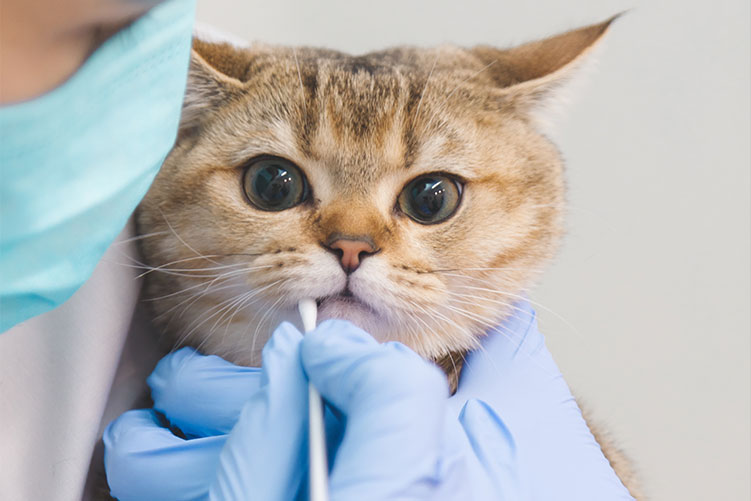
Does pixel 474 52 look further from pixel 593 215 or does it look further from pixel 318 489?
pixel 318 489

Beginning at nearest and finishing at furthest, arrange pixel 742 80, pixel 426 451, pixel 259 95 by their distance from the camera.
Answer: pixel 426 451, pixel 259 95, pixel 742 80

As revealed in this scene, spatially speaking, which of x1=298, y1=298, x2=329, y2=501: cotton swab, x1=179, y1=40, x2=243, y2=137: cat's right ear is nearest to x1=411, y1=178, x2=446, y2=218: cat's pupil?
x1=298, y1=298, x2=329, y2=501: cotton swab

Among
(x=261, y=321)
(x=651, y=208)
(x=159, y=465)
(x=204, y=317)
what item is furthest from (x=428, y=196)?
(x=651, y=208)

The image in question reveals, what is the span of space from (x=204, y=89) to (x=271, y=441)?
0.63 meters

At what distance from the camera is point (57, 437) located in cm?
96

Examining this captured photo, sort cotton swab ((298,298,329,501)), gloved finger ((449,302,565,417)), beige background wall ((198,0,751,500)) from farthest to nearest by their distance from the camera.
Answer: beige background wall ((198,0,751,500)), gloved finger ((449,302,565,417)), cotton swab ((298,298,329,501))

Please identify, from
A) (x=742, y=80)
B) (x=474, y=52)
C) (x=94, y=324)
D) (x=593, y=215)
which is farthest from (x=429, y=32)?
(x=94, y=324)

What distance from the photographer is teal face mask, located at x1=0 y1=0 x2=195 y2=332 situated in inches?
25.5

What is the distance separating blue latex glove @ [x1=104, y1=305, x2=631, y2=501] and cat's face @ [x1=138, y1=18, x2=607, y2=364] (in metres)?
0.08

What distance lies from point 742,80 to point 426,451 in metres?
1.50

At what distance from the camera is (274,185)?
98 cm

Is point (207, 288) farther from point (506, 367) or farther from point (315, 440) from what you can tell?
point (506, 367)

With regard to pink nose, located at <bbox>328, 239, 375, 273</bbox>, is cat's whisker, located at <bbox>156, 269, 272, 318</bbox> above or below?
below

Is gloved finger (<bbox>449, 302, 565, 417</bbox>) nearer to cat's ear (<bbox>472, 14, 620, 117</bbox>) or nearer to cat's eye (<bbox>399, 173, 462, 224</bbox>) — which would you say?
cat's eye (<bbox>399, 173, 462, 224</bbox>)
